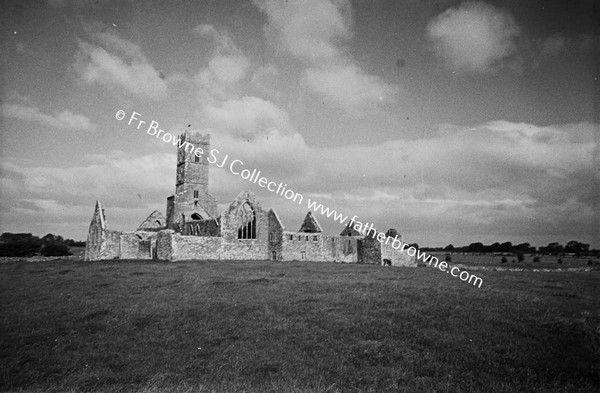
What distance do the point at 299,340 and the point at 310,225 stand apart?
3525cm

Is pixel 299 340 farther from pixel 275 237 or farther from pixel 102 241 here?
pixel 102 241

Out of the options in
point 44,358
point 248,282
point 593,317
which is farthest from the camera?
point 248,282

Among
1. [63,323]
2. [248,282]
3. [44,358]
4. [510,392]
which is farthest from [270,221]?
[510,392]

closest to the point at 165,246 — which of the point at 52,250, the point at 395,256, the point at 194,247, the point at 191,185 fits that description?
the point at 194,247

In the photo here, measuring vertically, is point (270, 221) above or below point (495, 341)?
above

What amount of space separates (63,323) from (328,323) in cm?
875

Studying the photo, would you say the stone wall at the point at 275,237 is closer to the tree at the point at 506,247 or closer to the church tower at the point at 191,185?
the church tower at the point at 191,185

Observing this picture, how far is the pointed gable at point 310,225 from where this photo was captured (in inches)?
1761

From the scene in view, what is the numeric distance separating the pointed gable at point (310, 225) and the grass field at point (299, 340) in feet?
90.7

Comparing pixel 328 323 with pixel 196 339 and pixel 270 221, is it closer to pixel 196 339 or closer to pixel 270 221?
pixel 196 339

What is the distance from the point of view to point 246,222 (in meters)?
40.0

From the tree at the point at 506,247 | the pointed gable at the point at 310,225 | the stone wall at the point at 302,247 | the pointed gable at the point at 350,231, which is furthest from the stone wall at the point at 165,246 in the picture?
the tree at the point at 506,247

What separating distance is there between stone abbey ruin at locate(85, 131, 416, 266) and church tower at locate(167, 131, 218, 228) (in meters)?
1.87

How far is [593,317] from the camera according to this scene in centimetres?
1259
